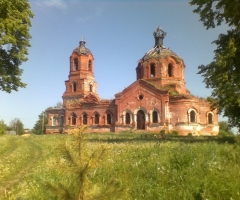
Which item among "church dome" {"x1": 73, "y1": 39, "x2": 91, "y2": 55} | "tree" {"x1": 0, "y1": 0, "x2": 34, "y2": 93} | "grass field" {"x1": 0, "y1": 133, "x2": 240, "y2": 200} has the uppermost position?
"church dome" {"x1": 73, "y1": 39, "x2": 91, "y2": 55}

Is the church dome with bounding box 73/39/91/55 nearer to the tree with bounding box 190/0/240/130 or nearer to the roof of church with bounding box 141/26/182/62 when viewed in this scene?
the roof of church with bounding box 141/26/182/62

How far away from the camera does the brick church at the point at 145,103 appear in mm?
34534

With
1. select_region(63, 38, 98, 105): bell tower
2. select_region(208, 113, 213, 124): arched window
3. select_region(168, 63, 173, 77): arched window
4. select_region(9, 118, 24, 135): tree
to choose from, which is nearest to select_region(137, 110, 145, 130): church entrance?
select_region(168, 63, 173, 77): arched window

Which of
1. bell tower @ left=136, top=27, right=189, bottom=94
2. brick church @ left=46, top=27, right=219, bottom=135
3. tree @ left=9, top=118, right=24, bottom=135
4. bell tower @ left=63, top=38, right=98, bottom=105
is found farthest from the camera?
tree @ left=9, top=118, right=24, bottom=135

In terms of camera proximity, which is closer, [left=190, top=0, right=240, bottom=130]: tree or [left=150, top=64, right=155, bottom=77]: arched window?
[left=190, top=0, right=240, bottom=130]: tree

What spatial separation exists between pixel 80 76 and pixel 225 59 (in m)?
34.2

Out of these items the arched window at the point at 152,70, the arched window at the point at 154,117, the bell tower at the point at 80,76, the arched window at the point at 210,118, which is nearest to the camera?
the arched window at the point at 154,117

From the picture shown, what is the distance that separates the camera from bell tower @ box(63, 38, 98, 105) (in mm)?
45750

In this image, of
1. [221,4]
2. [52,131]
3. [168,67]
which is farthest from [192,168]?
[52,131]

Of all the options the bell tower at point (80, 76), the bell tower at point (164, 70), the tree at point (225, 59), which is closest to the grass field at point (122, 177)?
the tree at point (225, 59)

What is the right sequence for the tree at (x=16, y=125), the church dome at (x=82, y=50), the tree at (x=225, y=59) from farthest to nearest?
the tree at (x=16, y=125)
the church dome at (x=82, y=50)
the tree at (x=225, y=59)

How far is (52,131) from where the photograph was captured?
4288 cm

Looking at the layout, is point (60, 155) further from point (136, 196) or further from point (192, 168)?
point (192, 168)

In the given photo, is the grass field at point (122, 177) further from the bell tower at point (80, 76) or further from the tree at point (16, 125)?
the tree at point (16, 125)
